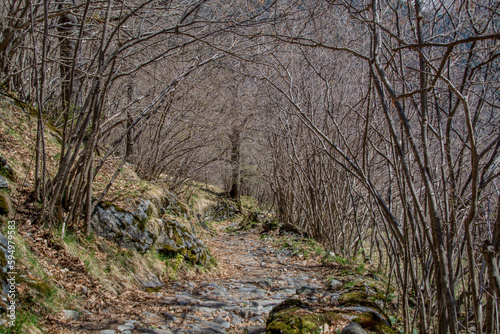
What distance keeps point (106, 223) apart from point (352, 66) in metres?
5.97

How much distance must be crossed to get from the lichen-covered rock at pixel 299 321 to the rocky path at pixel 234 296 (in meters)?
0.43

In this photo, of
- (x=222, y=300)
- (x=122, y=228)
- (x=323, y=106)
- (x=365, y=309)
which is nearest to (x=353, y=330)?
(x=365, y=309)

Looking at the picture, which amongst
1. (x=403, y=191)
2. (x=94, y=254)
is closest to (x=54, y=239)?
(x=94, y=254)

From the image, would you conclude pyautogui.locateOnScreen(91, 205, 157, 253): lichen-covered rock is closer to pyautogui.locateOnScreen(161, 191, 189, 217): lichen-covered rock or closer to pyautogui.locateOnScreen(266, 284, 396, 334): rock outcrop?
pyautogui.locateOnScreen(161, 191, 189, 217): lichen-covered rock

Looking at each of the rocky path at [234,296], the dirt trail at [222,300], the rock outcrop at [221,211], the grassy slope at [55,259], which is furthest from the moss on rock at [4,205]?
the rock outcrop at [221,211]

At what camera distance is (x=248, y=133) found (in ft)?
46.4

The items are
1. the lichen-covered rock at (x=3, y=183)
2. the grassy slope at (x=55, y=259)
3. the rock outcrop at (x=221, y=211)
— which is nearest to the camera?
the grassy slope at (x=55, y=259)

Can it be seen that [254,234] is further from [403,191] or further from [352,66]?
[403,191]

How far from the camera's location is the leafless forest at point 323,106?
268 cm

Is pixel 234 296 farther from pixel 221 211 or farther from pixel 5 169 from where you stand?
pixel 221 211

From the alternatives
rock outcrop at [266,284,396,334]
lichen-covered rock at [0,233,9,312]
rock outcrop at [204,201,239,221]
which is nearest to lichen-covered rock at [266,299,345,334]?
rock outcrop at [266,284,396,334]

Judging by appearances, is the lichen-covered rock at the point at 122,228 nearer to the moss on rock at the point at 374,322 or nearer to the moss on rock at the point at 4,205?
the moss on rock at the point at 4,205

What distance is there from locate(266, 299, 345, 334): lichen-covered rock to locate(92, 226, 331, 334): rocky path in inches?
16.9

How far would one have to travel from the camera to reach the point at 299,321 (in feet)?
9.34
